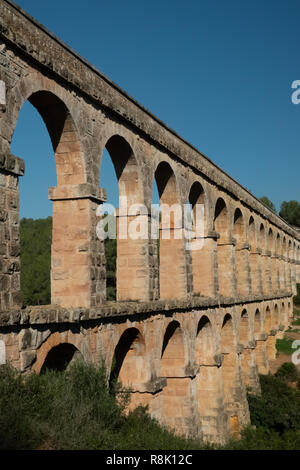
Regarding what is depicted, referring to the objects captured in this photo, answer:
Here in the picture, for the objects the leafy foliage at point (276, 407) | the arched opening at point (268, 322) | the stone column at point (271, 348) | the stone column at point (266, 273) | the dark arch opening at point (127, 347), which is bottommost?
the leafy foliage at point (276, 407)

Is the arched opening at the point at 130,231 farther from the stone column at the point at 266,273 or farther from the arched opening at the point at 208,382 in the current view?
the stone column at the point at 266,273

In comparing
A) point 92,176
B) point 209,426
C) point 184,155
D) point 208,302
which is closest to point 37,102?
point 92,176

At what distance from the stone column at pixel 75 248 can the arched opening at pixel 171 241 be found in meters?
4.72

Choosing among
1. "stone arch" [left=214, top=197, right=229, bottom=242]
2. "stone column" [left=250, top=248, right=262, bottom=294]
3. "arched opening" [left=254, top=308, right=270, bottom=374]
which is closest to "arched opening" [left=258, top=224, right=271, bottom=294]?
"stone column" [left=250, top=248, right=262, bottom=294]

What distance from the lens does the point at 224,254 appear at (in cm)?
1917

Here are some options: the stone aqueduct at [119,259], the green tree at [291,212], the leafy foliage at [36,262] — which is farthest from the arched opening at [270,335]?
the green tree at [291,212]

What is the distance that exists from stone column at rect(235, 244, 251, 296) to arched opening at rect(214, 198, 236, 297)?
2.57m

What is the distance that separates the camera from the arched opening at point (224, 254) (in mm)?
18969

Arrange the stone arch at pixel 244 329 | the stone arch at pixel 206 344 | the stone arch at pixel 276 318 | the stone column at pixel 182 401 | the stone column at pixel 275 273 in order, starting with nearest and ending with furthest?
the stone column at pixel 182 401 → the stone arch at pixel 206 344 → the stone arch at pixel 244 329 → the stone arch at pixel 276 318 → the stone column at pixel 275 273

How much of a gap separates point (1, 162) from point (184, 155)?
8.06 meters

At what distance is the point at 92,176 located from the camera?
9.79 metres

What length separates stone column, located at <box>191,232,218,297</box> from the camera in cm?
1667

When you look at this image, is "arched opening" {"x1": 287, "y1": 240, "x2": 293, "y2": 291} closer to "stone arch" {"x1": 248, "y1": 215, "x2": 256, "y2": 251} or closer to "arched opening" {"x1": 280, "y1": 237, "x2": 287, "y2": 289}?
"arched opening" {"x1": 280, "y1": 237, "x2": 287, "y2": 289}

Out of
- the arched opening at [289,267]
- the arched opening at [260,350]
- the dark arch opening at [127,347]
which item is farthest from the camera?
the arched opening at [289,267]
